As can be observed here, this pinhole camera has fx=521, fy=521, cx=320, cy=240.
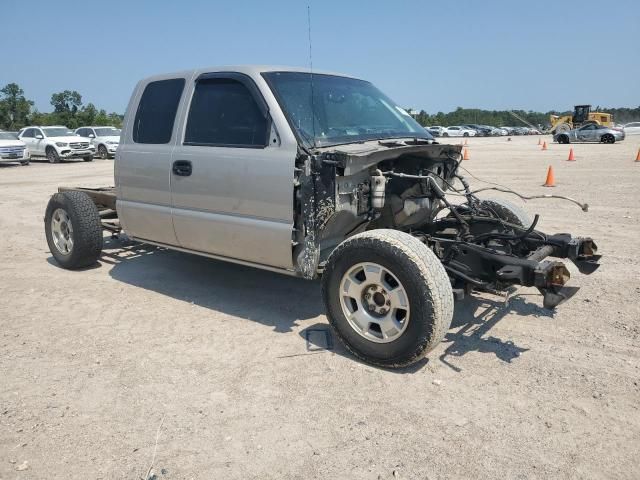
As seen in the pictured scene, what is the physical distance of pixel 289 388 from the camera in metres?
3.33

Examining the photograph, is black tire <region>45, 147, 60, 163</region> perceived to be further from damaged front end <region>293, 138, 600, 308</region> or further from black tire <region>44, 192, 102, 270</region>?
damaged front end <region>293, 138, 600, 308</region>

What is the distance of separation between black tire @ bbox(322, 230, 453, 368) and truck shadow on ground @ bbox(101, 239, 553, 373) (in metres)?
0.21

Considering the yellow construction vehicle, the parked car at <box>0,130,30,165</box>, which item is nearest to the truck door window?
the parked car at <box>0,130,30,165</box>

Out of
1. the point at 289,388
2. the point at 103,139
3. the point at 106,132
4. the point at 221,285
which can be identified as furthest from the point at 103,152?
the point at 289,388

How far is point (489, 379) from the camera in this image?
11.1 feet

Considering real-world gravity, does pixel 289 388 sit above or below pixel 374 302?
below

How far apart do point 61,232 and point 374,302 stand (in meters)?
4.20

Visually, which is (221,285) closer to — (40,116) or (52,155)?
(52,155)

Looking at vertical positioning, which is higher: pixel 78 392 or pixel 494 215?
pixel 494 215

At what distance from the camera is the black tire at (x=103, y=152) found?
89.7 feet

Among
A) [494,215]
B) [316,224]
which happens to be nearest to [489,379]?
[316,224]

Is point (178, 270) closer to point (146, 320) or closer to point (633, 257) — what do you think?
point (146, 320)

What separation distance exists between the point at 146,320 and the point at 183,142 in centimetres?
158

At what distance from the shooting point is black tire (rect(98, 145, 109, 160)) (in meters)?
27.3
